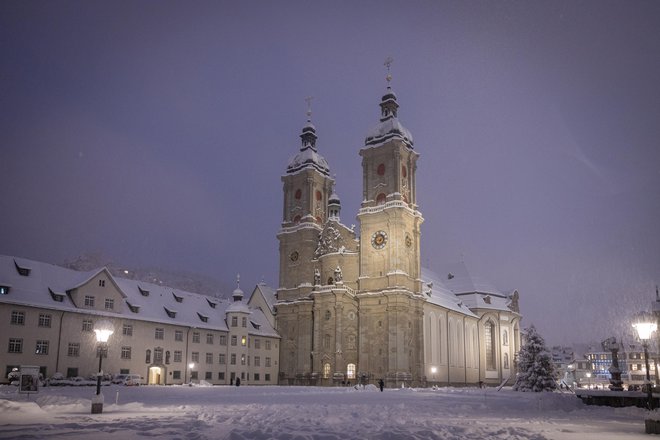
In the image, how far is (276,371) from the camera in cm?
7906

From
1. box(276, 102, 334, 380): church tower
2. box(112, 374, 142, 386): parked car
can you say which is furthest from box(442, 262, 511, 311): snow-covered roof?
box(112, 374, 142, 386): parked car

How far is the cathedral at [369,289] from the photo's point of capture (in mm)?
69625

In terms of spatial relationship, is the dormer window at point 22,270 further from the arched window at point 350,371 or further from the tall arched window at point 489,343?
the tall arched window at point 489,343

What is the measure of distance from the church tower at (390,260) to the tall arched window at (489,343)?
2504 cm

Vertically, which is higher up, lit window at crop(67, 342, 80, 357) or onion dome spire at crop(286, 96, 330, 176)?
onion dome spire at crop(286, 96, 330, 176)

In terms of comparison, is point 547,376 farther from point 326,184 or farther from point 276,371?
point 326,184

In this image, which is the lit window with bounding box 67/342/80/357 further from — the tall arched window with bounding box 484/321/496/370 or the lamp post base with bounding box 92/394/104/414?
the tall arched window with bounding box 484/321/496/370

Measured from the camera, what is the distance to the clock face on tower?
7217 centimetres

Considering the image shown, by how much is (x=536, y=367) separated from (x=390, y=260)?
23792 millimetres

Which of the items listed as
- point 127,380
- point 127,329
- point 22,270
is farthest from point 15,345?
point 127,329

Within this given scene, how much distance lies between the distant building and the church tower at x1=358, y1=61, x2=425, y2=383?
15.6 m

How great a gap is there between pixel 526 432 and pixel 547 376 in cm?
3652

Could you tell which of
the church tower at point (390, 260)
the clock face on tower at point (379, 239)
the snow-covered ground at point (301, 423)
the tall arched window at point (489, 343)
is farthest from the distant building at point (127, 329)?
the tall arched window at point (489, 343)

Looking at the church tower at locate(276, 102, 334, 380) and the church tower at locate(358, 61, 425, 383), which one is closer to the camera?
the church tower at locate(358, 61, 425, 383)
